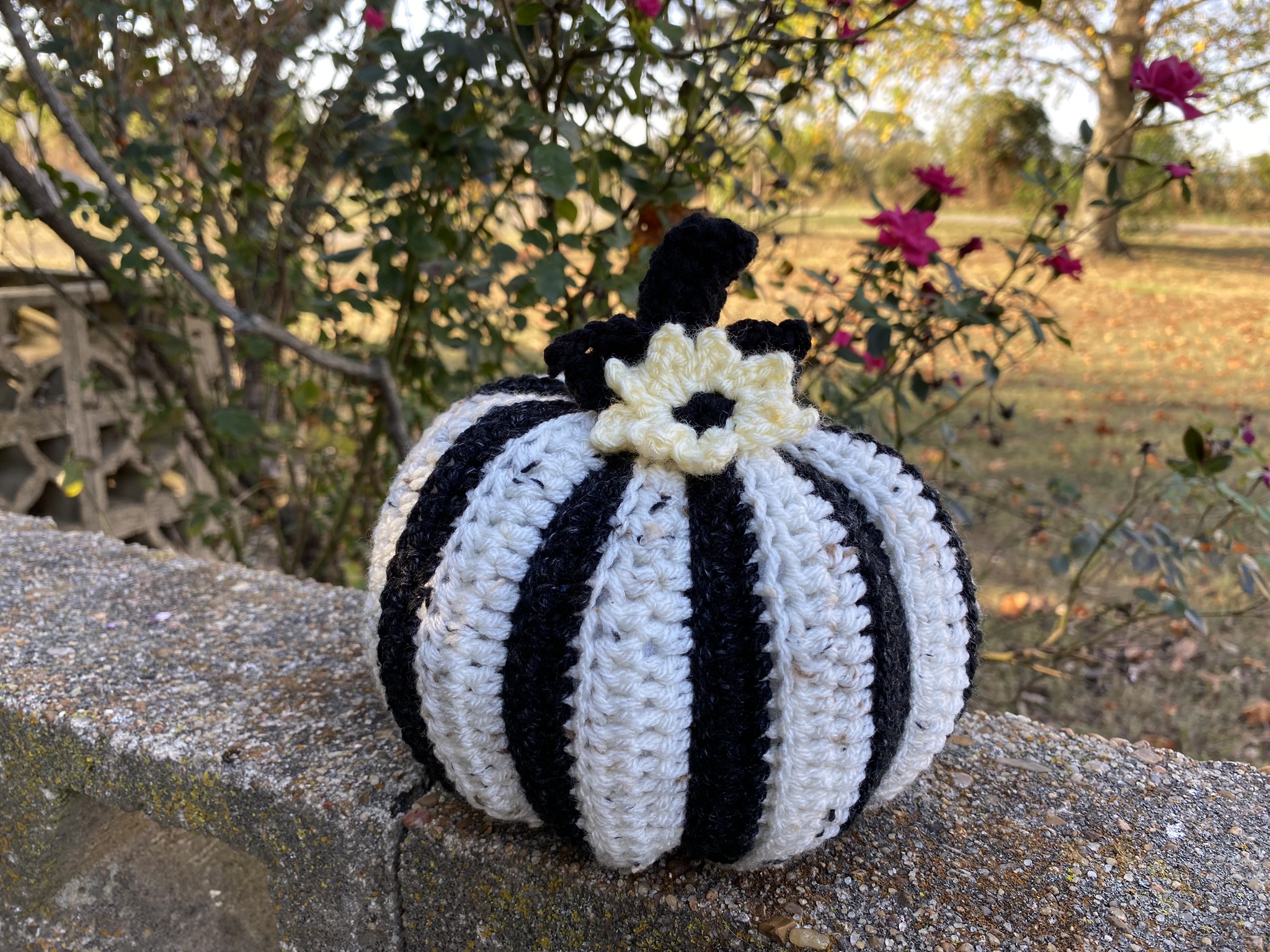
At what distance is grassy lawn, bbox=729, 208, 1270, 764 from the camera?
2.45 metres

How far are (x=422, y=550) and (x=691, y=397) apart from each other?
324 millimetres

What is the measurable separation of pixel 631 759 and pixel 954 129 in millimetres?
12721

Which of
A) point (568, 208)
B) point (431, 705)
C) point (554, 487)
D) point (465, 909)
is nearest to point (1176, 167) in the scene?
point (568, 208)

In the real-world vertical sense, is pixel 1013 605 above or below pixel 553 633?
below

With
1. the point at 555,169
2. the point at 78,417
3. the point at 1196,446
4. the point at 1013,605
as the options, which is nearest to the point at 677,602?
the point at 555,169

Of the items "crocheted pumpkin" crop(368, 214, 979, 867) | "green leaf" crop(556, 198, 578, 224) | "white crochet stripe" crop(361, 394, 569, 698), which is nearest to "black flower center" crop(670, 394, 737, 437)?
"crocheted pumpkin" crop(368, 214, 979, 867)

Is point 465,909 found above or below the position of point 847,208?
below

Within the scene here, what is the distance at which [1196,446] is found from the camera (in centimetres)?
172

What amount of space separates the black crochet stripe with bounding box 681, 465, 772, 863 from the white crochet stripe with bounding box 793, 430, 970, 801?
0.57 ft

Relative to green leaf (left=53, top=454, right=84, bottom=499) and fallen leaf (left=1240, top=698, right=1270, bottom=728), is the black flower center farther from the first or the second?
fallen leaf (left=1240, top=698, right=1270, bottom=728)

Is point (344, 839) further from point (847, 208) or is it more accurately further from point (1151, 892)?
point (847, 208)

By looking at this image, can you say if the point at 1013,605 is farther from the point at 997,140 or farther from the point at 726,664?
the point at 997,140

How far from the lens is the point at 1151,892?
3.44ft

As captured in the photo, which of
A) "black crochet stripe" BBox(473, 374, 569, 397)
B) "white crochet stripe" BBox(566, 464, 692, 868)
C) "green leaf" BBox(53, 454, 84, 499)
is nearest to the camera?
"white crochet stripe" BBox(566, 464, 692, 868)
